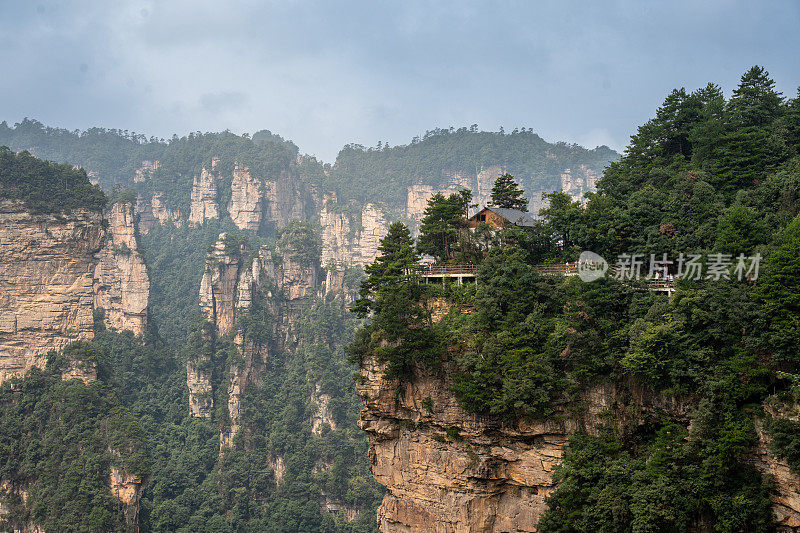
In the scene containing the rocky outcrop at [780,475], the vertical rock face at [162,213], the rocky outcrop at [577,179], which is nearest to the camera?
the rocky outcrop at [780,475]

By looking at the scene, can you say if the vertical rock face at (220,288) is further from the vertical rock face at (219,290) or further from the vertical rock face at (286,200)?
the vertical rock face at (286,200)

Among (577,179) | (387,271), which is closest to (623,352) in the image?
(387,271)

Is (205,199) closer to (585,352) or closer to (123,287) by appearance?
(123,287)

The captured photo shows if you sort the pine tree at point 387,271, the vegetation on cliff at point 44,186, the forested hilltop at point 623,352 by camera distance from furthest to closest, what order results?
the vegetation on cliff at point 44,186, the pine tree at point 387,271, the forested hilltop at point 623,352

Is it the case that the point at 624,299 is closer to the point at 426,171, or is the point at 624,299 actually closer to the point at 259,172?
the point at 259,172

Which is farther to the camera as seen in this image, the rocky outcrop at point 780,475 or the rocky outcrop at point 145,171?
the rocky outcrop at point 145,171

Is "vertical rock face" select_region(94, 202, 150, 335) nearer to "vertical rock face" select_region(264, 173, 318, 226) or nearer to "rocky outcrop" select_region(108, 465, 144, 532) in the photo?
"rocky outcrop" select_region(108, 465, 144, 532)

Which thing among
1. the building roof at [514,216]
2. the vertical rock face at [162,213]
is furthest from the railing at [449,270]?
the vertical rock face at [162,213]

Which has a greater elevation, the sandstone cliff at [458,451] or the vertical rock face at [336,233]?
the vertical rock face at [336,233]

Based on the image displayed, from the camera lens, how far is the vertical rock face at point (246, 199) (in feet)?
317

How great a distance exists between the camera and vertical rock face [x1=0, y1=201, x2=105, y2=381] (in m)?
45.9

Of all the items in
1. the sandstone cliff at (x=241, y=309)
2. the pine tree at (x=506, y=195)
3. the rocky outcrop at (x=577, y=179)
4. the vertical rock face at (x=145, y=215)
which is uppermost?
the rocky outcrop at (x=577, y=179)

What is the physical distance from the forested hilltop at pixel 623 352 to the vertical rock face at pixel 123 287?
45.3 m

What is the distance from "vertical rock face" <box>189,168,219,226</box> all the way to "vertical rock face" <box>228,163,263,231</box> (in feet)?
12.5
